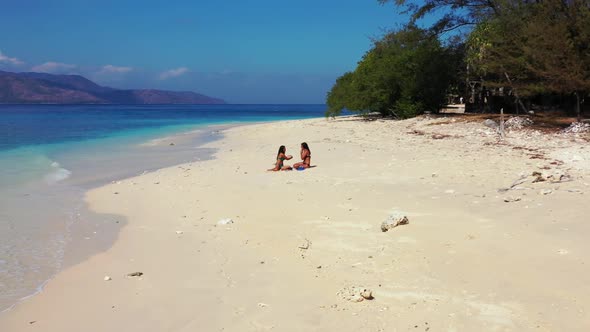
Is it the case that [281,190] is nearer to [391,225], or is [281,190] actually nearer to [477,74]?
[391,225]

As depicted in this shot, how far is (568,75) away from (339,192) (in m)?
12.5

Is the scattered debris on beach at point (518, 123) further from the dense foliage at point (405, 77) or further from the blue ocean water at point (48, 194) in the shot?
the blue ocean water at point (48, 194)

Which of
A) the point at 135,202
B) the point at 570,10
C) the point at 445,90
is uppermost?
the point at 570,10

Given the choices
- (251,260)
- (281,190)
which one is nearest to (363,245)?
(251,260)

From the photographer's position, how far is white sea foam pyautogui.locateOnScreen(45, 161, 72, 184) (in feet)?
45.0

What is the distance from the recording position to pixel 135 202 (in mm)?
10039

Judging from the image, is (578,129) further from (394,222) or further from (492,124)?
(394,222)

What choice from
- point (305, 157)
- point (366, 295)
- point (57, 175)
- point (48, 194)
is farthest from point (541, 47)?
point (366, 295)

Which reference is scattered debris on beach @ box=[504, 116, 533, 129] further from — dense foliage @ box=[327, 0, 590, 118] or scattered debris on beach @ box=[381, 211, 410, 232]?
scattered debris on beach @ box=[381, 211, 410, 232]

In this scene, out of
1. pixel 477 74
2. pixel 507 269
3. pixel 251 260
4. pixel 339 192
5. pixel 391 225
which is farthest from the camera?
pixel 477 74

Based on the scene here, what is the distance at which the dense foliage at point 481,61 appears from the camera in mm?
18500

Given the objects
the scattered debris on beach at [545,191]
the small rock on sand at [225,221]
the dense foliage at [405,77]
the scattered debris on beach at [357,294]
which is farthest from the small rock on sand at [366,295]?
the dense foliage at [405,77]

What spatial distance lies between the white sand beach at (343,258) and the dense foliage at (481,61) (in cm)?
927

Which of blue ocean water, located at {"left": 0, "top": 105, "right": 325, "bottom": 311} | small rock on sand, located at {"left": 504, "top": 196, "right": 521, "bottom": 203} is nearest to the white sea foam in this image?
blue ocean water, located at {"left": 0, "top": 105, "right": 325, "bottom": 311}
